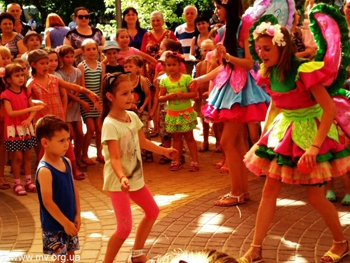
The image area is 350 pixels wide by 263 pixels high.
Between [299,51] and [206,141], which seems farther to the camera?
[206,141]

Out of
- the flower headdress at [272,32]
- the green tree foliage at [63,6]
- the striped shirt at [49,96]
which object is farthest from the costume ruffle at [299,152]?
the green tree foliage at [63,6]

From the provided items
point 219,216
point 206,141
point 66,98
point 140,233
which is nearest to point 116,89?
point 140,233

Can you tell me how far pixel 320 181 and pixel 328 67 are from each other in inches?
34.3

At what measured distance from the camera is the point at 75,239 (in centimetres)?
444

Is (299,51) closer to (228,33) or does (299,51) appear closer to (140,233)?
(228,33)

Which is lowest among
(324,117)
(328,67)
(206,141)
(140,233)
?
(206,141)

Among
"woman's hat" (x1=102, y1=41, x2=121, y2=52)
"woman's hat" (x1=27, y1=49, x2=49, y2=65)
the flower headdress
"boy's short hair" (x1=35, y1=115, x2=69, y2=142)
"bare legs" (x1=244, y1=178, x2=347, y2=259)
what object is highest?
the flower headdress

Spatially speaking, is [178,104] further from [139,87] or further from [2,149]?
[2,149]

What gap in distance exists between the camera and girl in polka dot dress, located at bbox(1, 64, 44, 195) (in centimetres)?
736

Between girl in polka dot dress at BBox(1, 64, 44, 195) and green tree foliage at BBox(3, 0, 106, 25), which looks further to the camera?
green tree foliage at BBox(3, 0, 106, 25)

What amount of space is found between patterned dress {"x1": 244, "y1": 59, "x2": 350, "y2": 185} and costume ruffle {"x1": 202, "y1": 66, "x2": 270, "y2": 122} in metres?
1.33

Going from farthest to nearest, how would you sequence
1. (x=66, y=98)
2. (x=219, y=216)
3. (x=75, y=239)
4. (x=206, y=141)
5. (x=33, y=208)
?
(x=206, y=141), (x=66, y=98), (x=33, y=208), (x=219, y=216), (x=75, y=239)

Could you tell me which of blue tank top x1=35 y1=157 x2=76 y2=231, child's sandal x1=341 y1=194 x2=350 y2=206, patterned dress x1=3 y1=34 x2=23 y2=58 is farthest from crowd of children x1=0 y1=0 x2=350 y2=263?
child's sandal x1=341 y1=194 x2=350 y2=206

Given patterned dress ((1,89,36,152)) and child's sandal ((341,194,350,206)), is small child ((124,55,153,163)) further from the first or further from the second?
child's sandal ((341,194,350,206))
